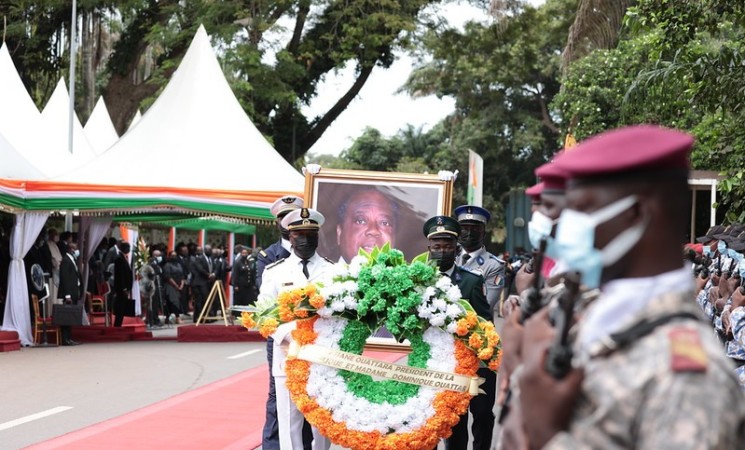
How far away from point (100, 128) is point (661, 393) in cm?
3057

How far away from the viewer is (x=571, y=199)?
8.02 ft

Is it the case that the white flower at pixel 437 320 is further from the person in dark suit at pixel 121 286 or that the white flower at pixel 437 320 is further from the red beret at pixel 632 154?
the person in dark suit at pixel 121 286

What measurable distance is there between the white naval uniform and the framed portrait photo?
176 cm

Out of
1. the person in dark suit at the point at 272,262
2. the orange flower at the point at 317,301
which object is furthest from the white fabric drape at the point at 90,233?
the orange flower at the point at 317,301

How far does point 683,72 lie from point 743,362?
3662 millimetres

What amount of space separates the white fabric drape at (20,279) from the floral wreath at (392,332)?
39.8ft

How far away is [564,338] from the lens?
7.83 ft

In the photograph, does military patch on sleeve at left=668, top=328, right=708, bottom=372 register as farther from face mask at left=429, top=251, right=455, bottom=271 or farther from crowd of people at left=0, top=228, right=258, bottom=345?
crowd of people at left=0, top=228, right=258, bottom=345

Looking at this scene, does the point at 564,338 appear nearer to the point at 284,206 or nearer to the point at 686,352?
the point at 686,352

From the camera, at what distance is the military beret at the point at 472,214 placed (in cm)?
907

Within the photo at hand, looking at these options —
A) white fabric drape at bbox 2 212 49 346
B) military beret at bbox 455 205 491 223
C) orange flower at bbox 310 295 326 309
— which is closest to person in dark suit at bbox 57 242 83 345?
white fabric drape at bbox 2 212 49 346

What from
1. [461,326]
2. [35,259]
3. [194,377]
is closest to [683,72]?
[461,326]

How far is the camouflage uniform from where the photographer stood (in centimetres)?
210

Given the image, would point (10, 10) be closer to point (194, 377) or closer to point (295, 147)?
point (295, 147)
